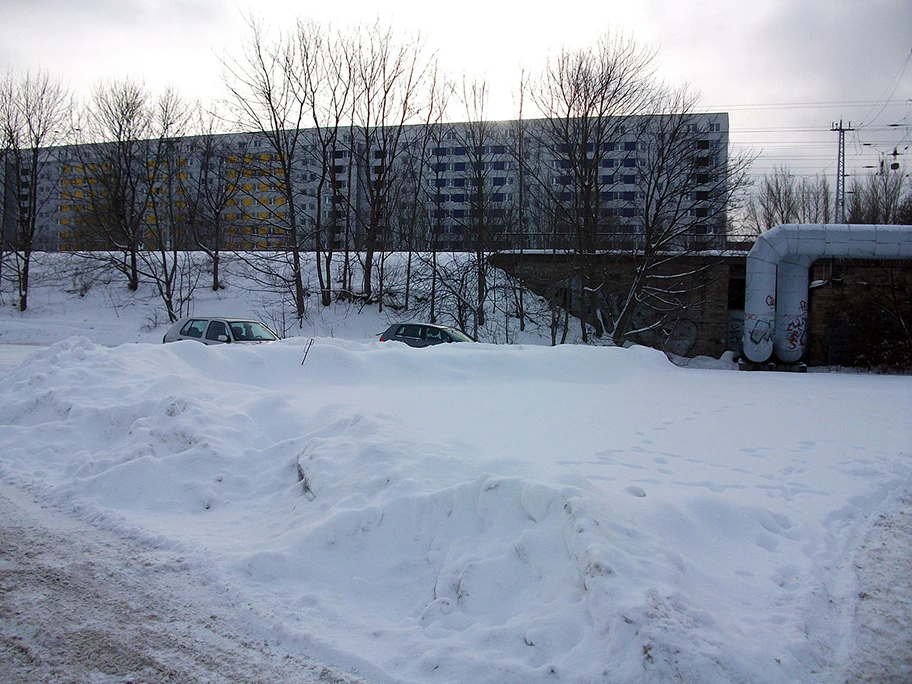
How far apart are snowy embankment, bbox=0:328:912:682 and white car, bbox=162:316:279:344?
191 inches

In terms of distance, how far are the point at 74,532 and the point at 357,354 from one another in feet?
24.6

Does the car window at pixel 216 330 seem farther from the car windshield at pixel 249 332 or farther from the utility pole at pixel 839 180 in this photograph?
the utility pole at pixel 839 180

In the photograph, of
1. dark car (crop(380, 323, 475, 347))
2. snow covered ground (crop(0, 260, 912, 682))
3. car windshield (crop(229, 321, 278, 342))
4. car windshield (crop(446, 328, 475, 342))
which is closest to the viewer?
snow covered ground (crop(0, 260, 912, 682))

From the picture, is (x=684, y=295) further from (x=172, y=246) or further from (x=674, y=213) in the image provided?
(x=172, y=246)

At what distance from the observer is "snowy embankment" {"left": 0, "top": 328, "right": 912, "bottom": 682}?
331 centimetres

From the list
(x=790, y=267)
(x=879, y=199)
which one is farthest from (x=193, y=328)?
(x=879, y=199)

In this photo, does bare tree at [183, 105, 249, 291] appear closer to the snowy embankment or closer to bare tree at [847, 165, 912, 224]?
the snowy embankment

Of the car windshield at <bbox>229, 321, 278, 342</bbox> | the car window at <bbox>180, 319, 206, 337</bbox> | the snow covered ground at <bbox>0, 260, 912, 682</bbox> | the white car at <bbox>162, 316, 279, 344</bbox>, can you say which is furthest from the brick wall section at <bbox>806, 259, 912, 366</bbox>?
the car window at <bbox>180, 319, 206, 337</bbox>

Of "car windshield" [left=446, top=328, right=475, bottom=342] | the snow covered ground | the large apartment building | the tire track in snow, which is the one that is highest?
the large apartment building

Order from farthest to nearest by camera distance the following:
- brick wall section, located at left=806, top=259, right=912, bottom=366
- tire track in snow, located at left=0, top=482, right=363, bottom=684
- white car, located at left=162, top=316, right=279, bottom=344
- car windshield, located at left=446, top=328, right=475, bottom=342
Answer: brick wall section, located at left=806, top=259, right=912, bottom=366, car windshield, located at left=446, top=328, right=475, bottom=342, white car, located at left=162, top=316, right=279, bottom=344, tire track in snow, located at left=0, top=482, right=363, bottom=684

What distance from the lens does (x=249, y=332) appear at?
15.7 meters

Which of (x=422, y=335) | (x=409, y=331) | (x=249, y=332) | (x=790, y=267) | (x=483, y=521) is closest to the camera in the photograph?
(x=483, y=521)

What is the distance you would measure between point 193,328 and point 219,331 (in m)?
0.96

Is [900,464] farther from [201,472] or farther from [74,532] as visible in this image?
[74,532]
